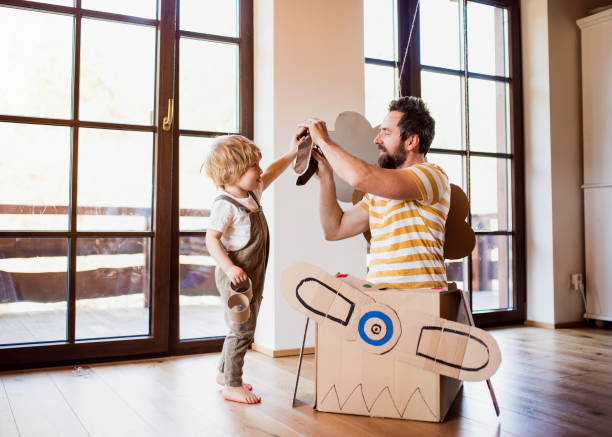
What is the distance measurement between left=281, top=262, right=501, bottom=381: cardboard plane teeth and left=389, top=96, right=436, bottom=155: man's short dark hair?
57cm

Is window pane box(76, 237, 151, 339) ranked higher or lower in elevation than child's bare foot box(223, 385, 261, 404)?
higher

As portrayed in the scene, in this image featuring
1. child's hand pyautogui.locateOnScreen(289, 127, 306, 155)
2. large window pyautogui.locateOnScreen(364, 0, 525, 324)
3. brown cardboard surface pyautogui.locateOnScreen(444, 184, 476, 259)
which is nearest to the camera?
child's hand pyautogui.locateOnScreen(289, 127, 306, 155)

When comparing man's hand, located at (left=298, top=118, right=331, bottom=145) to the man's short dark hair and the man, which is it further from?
the man's short dark hair

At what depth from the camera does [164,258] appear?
2826 mm

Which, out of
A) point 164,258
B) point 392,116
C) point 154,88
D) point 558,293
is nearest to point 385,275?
point 392,116

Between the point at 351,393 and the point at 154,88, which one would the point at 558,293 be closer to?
the point at 351,393

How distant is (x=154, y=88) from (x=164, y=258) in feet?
2.90

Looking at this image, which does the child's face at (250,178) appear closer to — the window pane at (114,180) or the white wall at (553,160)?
the window pane at (114,180)

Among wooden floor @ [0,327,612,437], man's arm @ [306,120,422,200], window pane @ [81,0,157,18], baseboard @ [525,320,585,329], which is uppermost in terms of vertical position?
window pane @ [81,0,157,18]

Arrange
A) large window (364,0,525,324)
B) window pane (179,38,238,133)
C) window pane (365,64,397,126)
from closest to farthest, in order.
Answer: window pane (179,38,238,133) → window pane (365,64,397,126) → large window (364,0,525,324)

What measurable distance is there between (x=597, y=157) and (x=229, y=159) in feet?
9.33

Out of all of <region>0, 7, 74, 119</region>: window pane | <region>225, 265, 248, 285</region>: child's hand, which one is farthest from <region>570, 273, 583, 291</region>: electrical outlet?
<region>0, 7, 74, 119</region>: window pane

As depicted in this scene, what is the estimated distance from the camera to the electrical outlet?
378 cm

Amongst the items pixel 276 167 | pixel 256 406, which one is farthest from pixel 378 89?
Result: pixel 256 406
